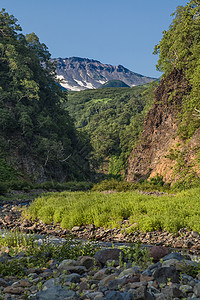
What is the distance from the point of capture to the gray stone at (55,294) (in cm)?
356

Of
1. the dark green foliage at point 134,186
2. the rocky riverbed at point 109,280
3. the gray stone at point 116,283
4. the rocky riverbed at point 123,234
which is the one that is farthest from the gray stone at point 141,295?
the dark green foliage at point 134,186

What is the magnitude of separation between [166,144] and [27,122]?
20.6 m

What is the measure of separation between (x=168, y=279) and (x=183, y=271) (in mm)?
524

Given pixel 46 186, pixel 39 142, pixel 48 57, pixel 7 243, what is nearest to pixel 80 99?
pixel 48 57

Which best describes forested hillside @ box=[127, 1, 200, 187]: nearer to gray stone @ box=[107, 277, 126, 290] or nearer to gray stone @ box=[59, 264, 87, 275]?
gray stone @ box=[59, 264, 87, 275]

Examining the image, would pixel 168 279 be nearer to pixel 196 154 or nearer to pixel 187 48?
pixel 196 154

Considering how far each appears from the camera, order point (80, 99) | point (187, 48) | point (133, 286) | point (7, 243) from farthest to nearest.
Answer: point (80, 99), point (187, 48), point (7, 243), point (133, 286)

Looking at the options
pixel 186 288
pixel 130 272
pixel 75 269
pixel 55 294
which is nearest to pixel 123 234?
pixel 75 269

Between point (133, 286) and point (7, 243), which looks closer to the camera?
point (133, 286)

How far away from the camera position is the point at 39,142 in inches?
1661

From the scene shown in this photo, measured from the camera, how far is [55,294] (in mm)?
3643

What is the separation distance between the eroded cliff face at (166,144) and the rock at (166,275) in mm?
20510

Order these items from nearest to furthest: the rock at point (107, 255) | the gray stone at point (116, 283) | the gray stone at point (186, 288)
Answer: the gray stone at point (186, 288)
the gray stone at point (116, 283)
the rock at point (107, 255)

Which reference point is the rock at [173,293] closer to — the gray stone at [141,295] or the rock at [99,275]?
the gray stone at [141,295]
